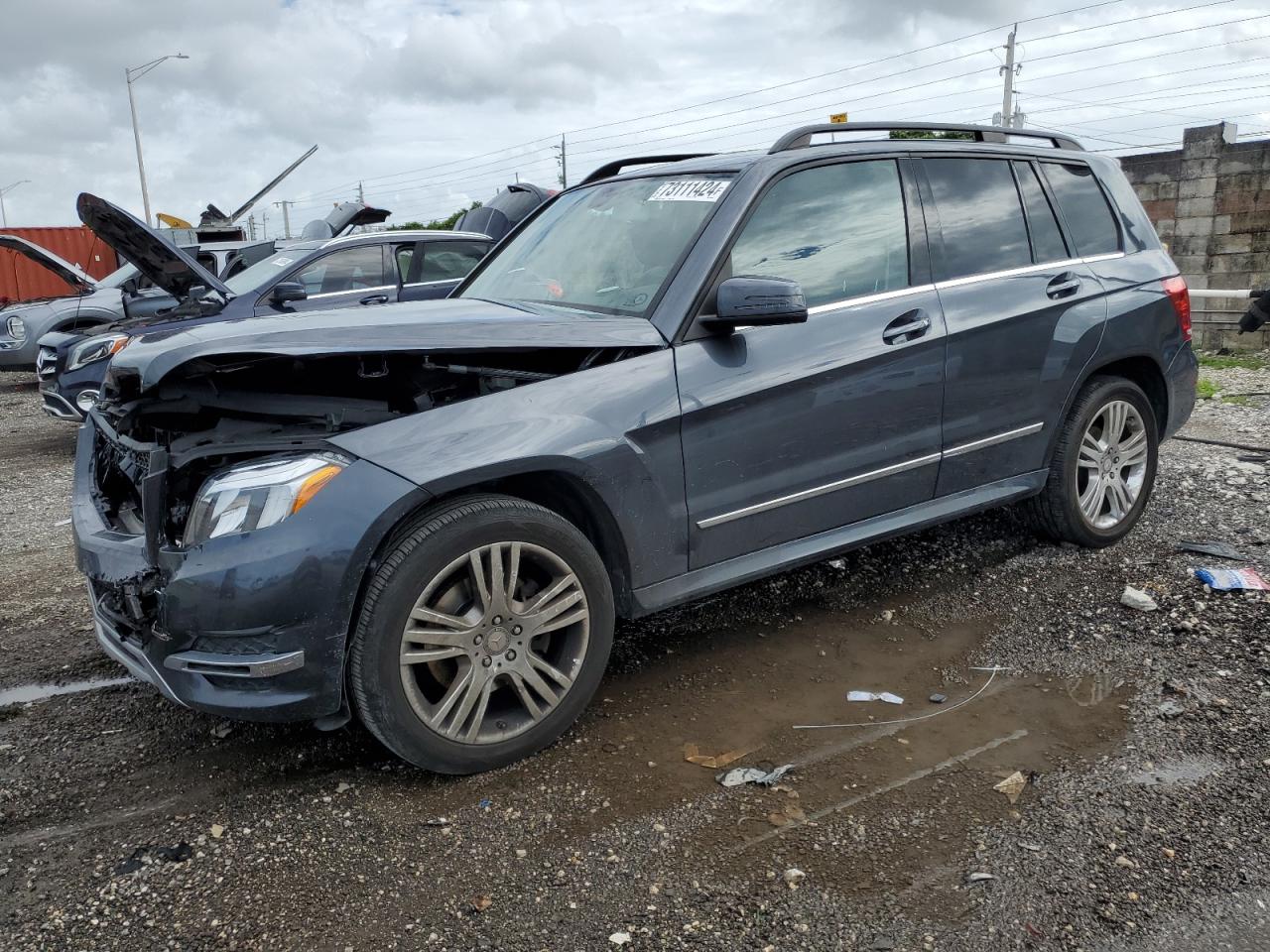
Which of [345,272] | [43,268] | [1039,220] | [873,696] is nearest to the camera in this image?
[873,696]

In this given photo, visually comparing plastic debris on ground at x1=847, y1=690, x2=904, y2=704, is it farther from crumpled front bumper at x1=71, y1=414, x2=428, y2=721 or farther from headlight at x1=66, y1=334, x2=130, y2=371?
headlight at x1=66, y1=334, x2=130, y2=371

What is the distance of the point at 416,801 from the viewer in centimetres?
288

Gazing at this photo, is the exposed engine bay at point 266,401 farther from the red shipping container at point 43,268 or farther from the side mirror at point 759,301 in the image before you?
the red shipping container at point 43,268

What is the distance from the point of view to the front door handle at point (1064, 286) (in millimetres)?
4254

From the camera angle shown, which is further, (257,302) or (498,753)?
(257,302)

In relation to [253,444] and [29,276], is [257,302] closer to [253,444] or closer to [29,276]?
[253,444]

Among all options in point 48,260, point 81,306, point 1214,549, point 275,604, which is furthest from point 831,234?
point 81,306

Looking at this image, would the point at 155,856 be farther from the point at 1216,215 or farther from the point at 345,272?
the point at 1216,215

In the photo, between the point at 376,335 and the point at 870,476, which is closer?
the point at 376,335

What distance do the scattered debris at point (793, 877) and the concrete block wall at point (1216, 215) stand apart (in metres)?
13.0

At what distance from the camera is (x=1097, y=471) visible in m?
4.67

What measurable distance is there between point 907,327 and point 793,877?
82.0 inches

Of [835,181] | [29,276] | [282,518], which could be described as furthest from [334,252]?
[29,276]

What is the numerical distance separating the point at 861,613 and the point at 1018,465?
0.94 meters
